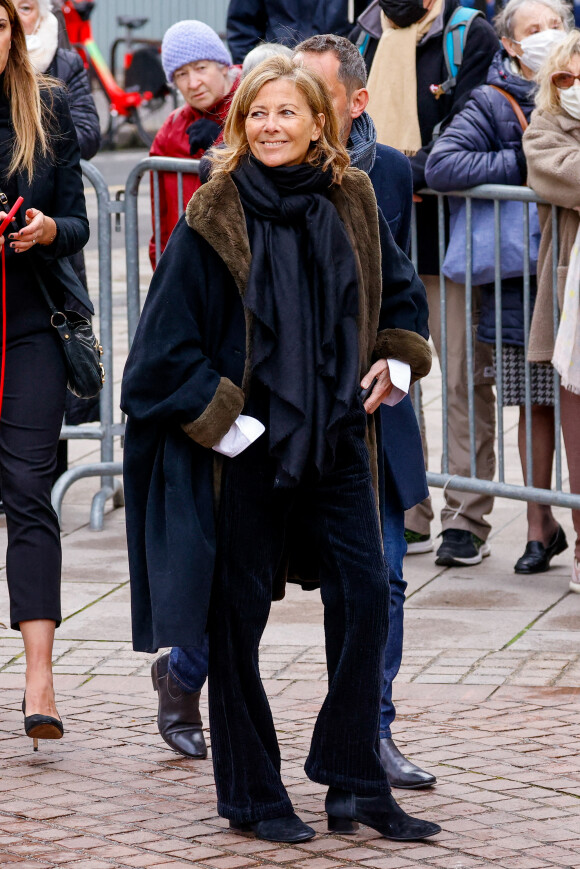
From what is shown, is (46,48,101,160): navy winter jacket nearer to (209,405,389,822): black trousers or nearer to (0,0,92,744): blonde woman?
(0,0,92,744): blonde woman

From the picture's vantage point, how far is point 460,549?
6820mm

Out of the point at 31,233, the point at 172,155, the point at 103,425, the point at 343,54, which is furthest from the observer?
the point at 103,425

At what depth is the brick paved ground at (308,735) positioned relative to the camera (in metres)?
4.01

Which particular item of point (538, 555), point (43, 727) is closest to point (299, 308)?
point (43, 727)

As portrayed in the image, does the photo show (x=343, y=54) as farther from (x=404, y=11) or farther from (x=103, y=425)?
(x=103, y=425)

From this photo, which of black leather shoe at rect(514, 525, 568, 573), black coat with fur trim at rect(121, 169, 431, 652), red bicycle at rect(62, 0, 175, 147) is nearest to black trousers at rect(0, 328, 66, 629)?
black coat with fur trim at rect(121, 169, 431, 652)

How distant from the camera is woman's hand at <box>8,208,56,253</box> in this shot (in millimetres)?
4695

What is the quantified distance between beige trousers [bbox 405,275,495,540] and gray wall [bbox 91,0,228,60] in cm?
2322

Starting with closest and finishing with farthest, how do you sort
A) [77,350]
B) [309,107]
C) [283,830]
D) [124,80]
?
[309,107]
[283,830]
[77,350]
[124,80]

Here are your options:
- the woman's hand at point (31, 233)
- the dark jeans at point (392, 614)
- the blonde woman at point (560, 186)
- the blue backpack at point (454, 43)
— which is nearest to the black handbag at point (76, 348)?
the woman's hand at point (31, 233)

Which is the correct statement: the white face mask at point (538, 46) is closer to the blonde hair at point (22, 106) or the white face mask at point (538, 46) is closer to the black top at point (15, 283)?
the blonde hair at point (22, 106)

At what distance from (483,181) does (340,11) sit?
217cm

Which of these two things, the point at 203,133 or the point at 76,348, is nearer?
the point at 76,348

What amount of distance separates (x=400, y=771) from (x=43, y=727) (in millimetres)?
1008
